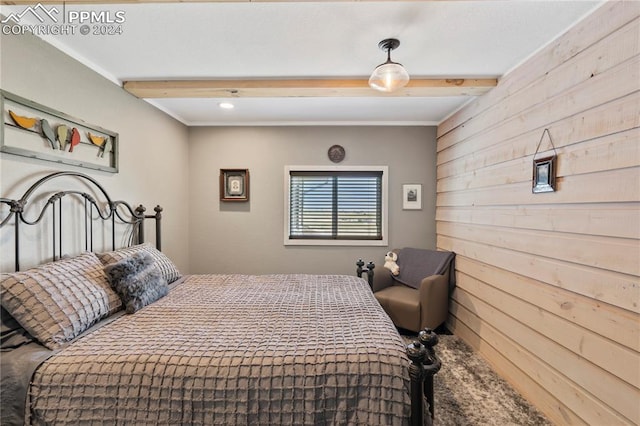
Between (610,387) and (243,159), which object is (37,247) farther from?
(610,387)

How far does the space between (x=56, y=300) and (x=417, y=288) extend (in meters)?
3.11

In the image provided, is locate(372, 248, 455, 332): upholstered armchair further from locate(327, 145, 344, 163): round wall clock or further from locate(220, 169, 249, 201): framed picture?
locate(220, 169, 249, 201): framed picture

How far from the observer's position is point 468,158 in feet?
9.65

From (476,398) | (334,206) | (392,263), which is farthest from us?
(334,206)

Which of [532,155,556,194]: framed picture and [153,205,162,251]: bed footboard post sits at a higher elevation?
[532,155,556,194]: framed picture

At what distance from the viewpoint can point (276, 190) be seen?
3.82 metres

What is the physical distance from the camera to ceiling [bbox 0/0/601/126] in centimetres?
162

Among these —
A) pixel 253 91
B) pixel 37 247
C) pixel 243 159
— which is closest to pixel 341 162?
pixel 243 159

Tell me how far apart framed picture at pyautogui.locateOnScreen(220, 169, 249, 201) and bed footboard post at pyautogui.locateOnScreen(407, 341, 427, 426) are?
10.0 feet

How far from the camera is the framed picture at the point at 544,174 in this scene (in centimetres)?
180

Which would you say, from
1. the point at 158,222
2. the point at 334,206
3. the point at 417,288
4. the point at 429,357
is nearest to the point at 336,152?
the point at 334,206

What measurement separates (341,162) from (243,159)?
4.39 ft

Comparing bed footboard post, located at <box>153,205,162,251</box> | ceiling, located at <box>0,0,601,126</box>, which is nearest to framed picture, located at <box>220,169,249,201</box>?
bed footboard post, located at <box>153,205,162,251</box>

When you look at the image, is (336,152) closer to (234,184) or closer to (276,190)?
(276,190)
